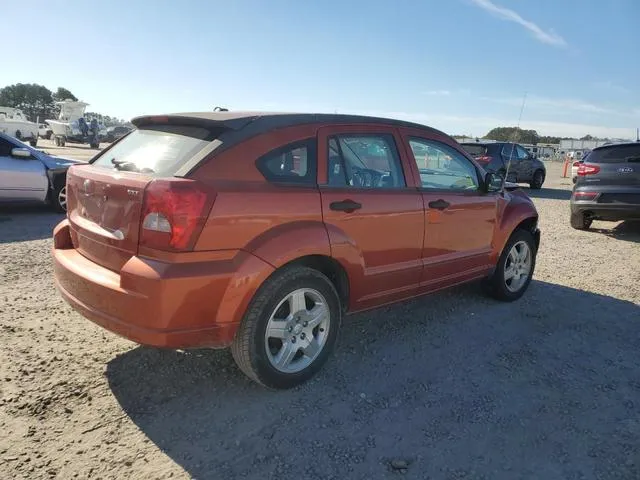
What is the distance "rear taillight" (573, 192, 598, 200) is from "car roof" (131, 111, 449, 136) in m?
6.78

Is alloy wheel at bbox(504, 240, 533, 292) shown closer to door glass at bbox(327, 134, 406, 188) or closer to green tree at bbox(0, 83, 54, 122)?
door glass at bbox(327, 134, 406, 188)

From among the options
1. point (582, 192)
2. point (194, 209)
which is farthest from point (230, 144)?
point (582, 192)

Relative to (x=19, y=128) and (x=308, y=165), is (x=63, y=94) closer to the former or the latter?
(x=19, y=128)

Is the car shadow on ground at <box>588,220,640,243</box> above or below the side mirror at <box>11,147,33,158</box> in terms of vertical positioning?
below

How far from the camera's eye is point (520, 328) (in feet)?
14.4

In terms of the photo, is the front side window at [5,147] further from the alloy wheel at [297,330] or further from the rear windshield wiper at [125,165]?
the alloy wheel at [297,330]

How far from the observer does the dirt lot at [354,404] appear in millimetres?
2488

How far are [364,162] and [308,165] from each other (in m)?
0.57

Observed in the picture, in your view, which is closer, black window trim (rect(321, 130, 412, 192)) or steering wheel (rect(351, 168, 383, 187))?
black window trim (rect(321, 130, 412, 192))

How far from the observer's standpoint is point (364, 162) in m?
3.60

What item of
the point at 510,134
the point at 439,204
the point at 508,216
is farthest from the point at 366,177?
the point at 510,134

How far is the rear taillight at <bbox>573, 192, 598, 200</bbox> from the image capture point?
8.77 m

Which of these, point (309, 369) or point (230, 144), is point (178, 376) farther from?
point (230, 144)

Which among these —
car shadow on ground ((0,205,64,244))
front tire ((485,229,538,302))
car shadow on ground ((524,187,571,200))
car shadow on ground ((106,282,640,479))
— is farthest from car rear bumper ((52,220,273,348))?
car shadow on ground ((524,187,571,200))
